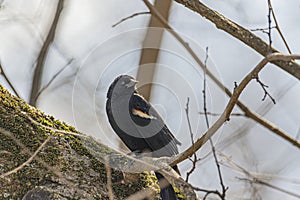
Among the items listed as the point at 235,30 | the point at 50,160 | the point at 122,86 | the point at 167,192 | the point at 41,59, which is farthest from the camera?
the point at 41,59

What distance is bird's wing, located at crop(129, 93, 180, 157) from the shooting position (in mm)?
3024

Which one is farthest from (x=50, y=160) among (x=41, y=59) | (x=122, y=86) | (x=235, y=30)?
(x=41, y=59)

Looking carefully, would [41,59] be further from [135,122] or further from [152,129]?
[152,129]

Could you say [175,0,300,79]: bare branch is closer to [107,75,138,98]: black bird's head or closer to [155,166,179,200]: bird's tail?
[107,75,138,98]: black bird's head

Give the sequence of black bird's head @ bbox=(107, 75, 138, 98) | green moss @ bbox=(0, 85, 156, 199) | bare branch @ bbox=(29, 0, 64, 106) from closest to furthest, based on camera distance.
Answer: green moss @ bbox=(0, 85, 156, 199), black bird's head @ bbox=(107, 75, 138, 98), bare branch @ bbox=(29, 0, 64, 106)

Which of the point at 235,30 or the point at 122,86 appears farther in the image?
the point at 122,86

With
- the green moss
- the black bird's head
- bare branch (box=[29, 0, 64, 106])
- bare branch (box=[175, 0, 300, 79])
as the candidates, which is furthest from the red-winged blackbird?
bare branch (box=[29, 0, 64, 106])

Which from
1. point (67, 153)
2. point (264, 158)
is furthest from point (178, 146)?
point (264, 158)

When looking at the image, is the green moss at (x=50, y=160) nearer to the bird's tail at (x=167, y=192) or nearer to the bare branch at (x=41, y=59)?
the bird's tail at (x=167, y=192)

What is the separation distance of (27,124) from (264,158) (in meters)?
3.44

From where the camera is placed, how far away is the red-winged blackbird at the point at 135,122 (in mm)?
3061

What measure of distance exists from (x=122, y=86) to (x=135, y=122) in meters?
0.34

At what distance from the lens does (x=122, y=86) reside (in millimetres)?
3455

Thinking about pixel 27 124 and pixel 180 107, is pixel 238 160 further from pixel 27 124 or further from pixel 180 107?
pixel 27 124
